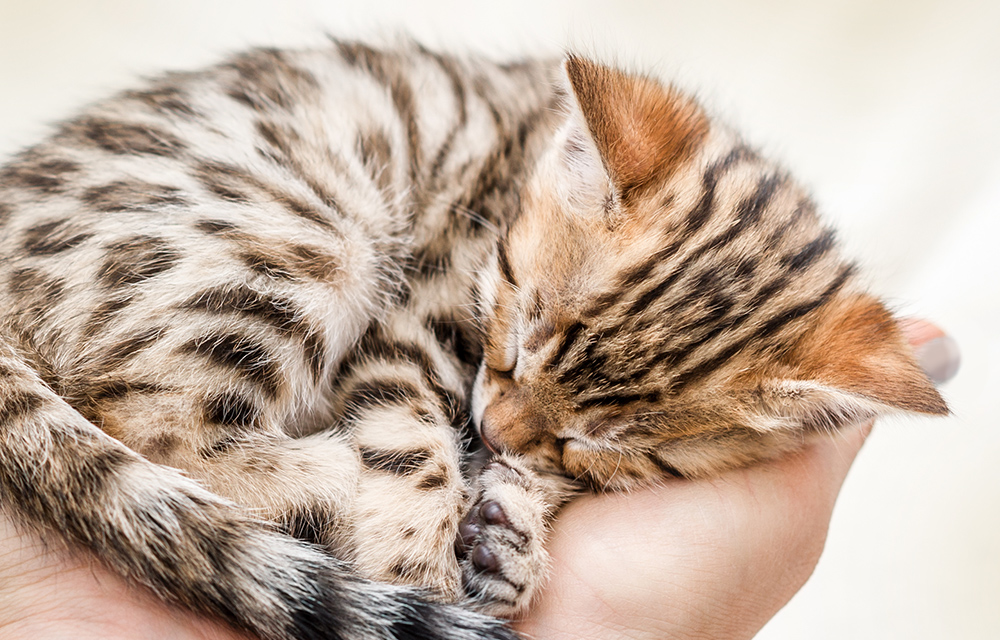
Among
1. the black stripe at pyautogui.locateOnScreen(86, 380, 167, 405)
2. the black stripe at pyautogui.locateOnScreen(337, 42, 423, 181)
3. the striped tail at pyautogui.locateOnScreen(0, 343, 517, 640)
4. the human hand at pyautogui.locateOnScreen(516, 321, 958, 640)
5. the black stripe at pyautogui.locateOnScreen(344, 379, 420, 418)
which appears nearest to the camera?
the striped tail at pyautogui.locateOnScreen(0, 343, 517, 640)

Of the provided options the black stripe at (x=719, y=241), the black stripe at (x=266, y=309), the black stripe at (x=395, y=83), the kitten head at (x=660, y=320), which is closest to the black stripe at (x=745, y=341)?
the kitten head at (x=660, y=320)

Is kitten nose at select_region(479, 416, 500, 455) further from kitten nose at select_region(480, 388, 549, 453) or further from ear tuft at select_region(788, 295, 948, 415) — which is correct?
ear tuft at select_region(788, 295, 948, 415)

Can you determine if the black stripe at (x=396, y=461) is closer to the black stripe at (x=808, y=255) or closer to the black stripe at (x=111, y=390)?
the black stripe at (x=111, y=390)

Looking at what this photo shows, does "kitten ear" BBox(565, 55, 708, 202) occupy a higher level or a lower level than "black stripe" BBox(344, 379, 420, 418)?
higher

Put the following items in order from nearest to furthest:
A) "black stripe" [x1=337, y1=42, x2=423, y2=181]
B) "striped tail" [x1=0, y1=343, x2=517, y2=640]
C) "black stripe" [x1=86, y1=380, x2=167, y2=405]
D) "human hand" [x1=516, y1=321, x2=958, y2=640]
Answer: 1. "striped tail" [x1=0, y1=343, x2=517, y2=640]
2. "black stripe" [x1=86, y1=380, x2=167, y2=405]
3. "human hand" [x1=516, y1=321, x2=958, y2=640]
4. "black stripe" [x1=337, y1=42, x2=423, y2=181]

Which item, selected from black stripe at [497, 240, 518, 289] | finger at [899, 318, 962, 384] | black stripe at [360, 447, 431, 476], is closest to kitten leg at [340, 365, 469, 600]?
black stripe at [360, 447, 431, 476]

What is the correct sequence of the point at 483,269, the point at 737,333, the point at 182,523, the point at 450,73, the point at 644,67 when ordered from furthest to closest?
1. the point at 450,73
2. the point at 644,67
3. the point at 483,269
4. the point at 737,333
5. the point at 182,523

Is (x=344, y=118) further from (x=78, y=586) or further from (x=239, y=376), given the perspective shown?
(x=78, y=586)

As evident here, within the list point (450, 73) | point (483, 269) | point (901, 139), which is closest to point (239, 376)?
point (483, 269)
